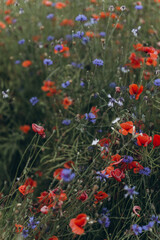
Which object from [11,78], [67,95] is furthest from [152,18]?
[11,78]

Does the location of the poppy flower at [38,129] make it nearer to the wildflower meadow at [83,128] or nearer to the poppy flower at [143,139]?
the wildflower meadow at [83,128]

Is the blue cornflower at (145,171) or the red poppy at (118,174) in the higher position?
the red poppy at (118,174)

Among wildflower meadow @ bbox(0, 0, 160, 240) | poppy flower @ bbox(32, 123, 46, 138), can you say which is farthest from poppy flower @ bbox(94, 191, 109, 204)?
poppy flower @ bbox(32, 123, 46, 138)

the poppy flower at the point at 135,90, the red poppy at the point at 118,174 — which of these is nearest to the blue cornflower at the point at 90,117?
the poppy flower at the point at 135,90

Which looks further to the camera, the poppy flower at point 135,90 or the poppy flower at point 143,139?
the poppy flower at point 135,90

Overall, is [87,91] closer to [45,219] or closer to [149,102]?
[149,102]

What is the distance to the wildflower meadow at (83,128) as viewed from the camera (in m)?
1.35

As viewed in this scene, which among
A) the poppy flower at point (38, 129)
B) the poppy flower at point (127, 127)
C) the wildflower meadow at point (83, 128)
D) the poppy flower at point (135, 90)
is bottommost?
the wildflower meadow at point (83, 128)

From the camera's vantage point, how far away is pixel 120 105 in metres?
1.56

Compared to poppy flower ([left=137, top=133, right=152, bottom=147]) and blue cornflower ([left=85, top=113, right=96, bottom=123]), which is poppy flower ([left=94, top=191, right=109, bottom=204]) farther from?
blue cornflower ([left=85, top=113, right=96, bottom=123])

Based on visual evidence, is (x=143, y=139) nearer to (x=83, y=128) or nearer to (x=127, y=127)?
(x=127, y=127)

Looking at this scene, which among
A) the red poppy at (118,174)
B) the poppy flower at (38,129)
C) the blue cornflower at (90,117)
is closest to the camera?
the red poppy at (118,174)

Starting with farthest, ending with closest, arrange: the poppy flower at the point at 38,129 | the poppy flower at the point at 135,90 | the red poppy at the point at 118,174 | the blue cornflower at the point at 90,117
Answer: the blue cornflower at the point at 90,117, the poppy flower at the point at 135,90, the poppy flower at the point at 38,129, the red poppy at the point at 118,174

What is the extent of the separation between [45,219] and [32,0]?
1.82 metres
